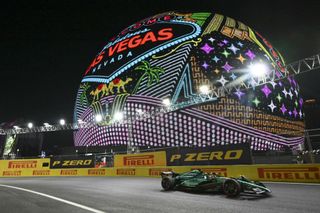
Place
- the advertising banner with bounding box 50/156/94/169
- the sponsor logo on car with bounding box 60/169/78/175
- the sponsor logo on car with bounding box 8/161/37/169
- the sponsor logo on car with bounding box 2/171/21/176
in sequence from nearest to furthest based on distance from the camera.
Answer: the advertising banner with bounding box 50/156/94/169 < the sponsor logo on car with bounding box 60/169/78/175 < the sponsor logo on car with bounding box 8/161/37/169 < the sponsor logo on car with bounding box 2/171/21/176

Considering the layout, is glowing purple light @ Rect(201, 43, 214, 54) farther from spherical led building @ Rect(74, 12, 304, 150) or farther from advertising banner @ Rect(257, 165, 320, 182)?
advertising banner @ Rect(257, 165, 320, 182)

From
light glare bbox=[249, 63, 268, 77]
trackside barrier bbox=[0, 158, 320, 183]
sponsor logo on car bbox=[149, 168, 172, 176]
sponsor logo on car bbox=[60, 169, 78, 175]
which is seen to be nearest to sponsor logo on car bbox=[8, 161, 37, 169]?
trackside barrier bbox=[0, 158, 320, 183]

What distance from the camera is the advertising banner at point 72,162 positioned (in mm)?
23203

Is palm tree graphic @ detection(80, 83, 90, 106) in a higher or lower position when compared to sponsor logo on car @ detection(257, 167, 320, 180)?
higher

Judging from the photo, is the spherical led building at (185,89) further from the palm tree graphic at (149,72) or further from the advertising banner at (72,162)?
the advertising banner at (72,162)

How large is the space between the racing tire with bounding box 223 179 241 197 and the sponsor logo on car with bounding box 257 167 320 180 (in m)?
5.01

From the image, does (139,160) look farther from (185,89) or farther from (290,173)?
(185,89)

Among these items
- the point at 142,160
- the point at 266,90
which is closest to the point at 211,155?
the point at 142,160

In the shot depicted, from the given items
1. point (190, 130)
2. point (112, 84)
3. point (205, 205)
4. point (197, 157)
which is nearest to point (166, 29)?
point (112, 84)

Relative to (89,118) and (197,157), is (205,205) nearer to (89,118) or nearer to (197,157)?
Result: (197,157)

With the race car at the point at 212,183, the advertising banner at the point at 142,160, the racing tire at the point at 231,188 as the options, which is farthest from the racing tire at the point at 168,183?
the advertising banner at the point at 142,160

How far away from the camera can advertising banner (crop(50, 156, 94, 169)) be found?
2320 cm

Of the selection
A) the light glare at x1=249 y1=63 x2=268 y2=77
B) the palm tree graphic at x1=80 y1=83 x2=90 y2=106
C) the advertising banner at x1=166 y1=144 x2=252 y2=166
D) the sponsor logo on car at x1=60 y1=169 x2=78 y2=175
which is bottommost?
the sponsor logo on car at x1=60 y1=169 x2=78 y2=175

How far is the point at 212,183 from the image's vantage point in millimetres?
8523
